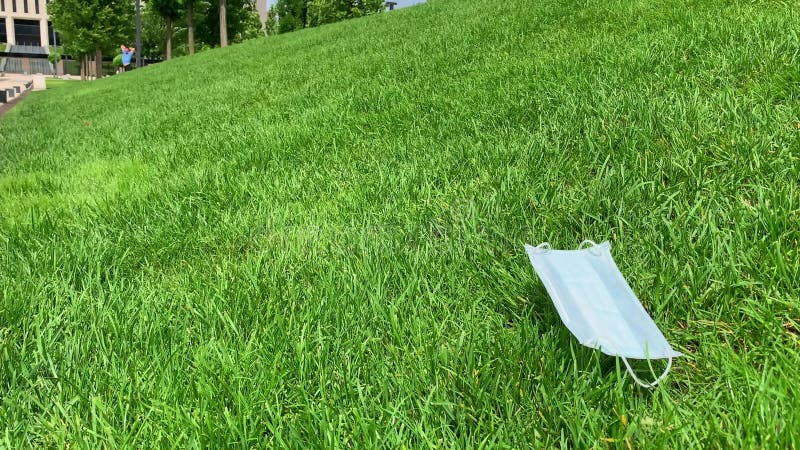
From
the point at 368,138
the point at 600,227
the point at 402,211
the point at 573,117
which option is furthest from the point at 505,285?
the point at 368,138

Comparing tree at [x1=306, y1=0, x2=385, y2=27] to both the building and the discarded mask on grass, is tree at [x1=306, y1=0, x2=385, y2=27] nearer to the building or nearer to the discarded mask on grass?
the discarded mask on grass

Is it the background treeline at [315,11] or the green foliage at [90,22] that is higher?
the background treeline at [315,11]

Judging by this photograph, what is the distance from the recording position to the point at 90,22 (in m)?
45.5

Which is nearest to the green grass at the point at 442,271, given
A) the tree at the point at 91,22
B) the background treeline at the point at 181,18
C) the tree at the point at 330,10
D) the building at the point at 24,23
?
the background treeline at the point at 181,18

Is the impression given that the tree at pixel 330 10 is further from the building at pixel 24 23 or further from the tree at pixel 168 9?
the building at pixel 24 23

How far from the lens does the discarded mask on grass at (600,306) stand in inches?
45.5

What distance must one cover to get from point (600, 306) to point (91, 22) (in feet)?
183

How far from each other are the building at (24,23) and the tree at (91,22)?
6127cm

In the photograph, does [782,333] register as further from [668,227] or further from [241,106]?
[241,106]

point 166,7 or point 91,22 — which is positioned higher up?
point 91,22

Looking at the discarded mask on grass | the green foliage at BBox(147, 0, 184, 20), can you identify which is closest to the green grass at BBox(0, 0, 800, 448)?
the discarded mask on grass

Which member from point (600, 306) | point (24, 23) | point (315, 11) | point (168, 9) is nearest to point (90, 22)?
point (168, 9)

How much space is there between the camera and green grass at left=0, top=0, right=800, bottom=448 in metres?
1.22

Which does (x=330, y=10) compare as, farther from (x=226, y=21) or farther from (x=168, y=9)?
(x=168, y=9)
